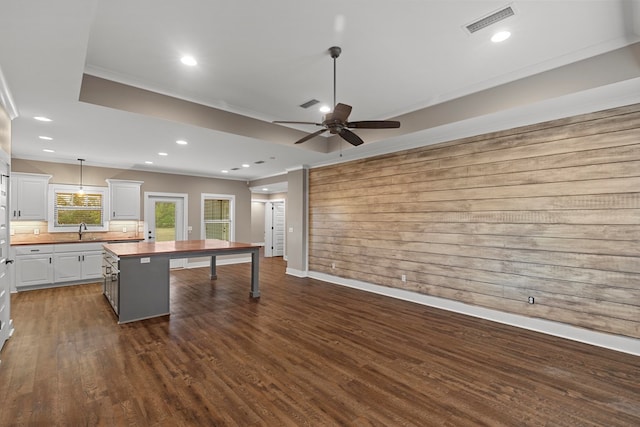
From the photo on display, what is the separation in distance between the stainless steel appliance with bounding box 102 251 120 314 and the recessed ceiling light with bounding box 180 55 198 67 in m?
2.70

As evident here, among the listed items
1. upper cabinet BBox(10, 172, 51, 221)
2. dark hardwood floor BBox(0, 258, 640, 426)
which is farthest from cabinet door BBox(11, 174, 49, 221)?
dark hardwood floor BBox(0, 258, 640, 426)

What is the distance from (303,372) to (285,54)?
9.89 feet

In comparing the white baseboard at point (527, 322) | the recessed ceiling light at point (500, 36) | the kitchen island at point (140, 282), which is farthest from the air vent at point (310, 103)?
the white baseboard at point (527, 322)

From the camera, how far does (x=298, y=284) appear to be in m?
6.32

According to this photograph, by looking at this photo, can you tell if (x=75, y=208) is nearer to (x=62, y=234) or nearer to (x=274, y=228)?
(x=62, y=234)

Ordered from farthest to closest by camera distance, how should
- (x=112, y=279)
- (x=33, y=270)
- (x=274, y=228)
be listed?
1. (x=274, y=228)
2. (x=33, y=270)
3. (x=112, y=279)

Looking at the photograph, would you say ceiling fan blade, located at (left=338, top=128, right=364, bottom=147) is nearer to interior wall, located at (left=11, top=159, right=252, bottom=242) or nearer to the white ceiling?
the white ceiling

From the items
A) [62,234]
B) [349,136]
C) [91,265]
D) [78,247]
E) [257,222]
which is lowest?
[91,265]

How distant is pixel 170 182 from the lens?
26.3 ft

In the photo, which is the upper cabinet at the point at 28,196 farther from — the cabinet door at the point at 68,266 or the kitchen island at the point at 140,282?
the kitchen island at the point at 140,282

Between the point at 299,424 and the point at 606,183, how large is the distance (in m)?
3.93

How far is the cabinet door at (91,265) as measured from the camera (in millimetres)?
6320

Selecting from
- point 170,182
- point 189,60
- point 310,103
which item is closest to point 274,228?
point 170,182

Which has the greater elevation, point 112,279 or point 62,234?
point 62,234
